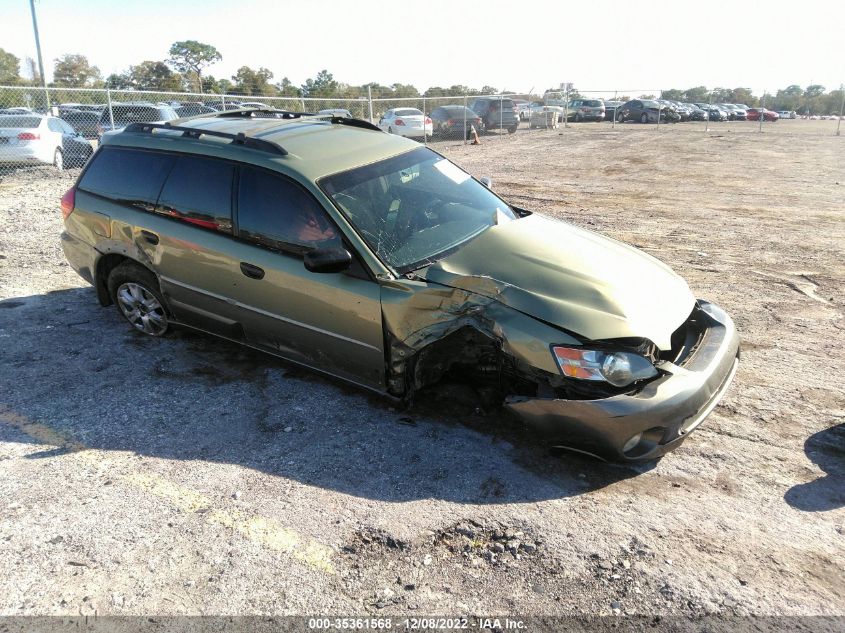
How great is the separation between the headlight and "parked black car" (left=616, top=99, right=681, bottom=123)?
124ft

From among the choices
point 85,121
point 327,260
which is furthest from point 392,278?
point 85,121

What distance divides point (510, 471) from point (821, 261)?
6253 mm

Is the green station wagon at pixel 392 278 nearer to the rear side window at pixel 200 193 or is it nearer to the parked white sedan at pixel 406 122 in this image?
the rear side window at pixel 200 193

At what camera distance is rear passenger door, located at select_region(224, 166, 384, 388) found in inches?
155

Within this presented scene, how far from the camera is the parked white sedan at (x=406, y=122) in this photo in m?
23.7

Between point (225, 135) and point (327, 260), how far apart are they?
1.66m

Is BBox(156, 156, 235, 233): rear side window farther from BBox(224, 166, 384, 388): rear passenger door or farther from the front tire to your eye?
the front tire

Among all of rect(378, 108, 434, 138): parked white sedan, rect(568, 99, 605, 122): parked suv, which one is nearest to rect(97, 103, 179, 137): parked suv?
rect(378, 108, 434, 138): parked white sedan

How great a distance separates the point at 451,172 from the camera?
5.07m

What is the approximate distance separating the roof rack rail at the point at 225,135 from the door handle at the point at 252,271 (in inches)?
33.0

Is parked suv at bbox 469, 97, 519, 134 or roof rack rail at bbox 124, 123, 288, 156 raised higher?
parked suv at bbox 469, 97, 519, 134

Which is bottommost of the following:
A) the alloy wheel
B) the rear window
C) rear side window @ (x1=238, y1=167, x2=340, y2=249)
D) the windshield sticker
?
the alloy wheel

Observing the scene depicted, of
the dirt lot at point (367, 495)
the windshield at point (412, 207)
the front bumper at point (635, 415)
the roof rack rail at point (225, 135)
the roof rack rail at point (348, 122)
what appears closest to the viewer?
the dirt lot at point (367, 495)

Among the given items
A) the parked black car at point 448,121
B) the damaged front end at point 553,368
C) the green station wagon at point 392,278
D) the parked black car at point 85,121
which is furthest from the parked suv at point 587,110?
the damaged front end at point 553,368
